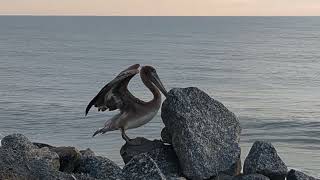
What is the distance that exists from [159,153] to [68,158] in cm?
217

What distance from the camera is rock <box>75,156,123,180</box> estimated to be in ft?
47.8

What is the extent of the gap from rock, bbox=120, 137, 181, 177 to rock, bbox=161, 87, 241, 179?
35cm

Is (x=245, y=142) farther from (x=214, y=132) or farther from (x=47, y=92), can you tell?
(x=47, y=92)

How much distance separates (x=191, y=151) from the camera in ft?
50.1

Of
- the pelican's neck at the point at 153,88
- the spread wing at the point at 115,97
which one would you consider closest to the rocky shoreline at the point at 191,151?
the pelican's neck at the point at 153,88

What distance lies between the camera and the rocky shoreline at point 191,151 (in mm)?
15117

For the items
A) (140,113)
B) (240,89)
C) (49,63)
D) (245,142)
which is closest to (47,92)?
(240,89)

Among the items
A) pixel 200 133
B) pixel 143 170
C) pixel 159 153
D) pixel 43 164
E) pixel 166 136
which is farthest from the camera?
pixel 166 136

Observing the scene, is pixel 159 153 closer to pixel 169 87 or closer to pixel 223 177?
pixel 223 177

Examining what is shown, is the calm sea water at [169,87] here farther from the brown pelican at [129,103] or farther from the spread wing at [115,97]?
the spread wing at [115,97]

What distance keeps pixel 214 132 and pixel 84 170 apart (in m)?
3.23

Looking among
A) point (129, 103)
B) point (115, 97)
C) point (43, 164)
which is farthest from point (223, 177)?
point (43, 164)

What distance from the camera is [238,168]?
16141 mm

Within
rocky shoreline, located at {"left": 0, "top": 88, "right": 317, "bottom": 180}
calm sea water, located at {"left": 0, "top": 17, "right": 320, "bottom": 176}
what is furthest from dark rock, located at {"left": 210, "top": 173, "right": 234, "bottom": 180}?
calm sea water, located at {"left": 0, "top": 17, "right": 320, "bottom": 176}
